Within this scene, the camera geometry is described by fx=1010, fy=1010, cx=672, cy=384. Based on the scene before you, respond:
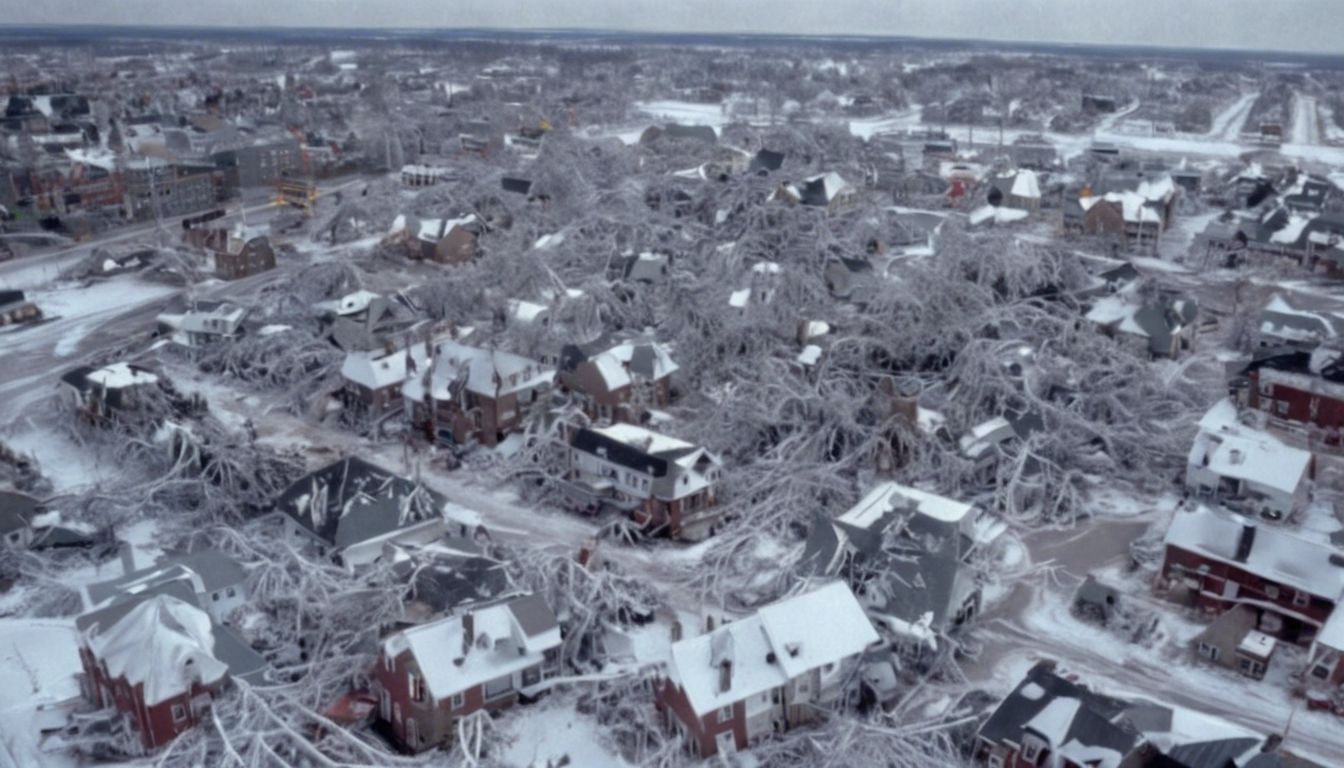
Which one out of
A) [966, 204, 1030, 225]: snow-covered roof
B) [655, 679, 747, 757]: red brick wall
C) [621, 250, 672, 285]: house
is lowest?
[655, 679, 747, 757]: red brick wall

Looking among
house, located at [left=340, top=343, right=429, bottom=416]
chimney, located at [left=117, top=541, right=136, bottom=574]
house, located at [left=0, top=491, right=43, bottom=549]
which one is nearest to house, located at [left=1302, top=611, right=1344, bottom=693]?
chimney, located at [left=117, top=541, right=136, bottom=574]

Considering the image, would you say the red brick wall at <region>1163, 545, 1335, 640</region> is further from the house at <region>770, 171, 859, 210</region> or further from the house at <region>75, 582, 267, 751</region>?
the house at <region>770, 171, 859, 210</region>

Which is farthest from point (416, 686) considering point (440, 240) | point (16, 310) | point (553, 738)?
point (16, 310)

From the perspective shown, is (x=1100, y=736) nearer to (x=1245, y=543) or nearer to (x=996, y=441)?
(x=1245, y=543)

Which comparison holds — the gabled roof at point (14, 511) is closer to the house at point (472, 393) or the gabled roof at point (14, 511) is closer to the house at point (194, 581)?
the house at point (194, 581)

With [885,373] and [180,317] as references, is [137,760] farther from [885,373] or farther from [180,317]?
[180,317]

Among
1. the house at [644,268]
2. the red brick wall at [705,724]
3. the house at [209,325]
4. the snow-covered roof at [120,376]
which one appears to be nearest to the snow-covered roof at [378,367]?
the snow-covered roof at [120,376]
